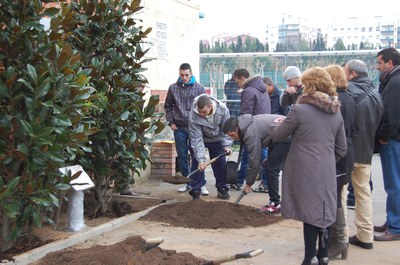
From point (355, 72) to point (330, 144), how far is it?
5.01 ft

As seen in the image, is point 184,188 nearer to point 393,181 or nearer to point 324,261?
point 393,181

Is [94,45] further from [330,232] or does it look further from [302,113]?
[330,232]

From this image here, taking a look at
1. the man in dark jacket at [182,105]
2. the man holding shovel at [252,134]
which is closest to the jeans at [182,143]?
the man in dark jacket at [182,105]

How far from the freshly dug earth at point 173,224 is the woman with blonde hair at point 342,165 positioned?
4.43ft

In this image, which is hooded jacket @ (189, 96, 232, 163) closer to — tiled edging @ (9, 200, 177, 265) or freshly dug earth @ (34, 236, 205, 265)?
tiled edging @ (9, 200, 177, 265)

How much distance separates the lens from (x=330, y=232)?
5.55m

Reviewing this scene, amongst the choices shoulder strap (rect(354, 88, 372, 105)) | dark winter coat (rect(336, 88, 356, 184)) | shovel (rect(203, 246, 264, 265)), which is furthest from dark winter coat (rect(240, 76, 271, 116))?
shovel (rect(203, 246, 264, 265))

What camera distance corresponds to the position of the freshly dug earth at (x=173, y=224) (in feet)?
17.3

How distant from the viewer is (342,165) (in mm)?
5715

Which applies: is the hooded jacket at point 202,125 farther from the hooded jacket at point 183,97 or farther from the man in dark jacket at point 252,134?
the man in dark jacket at point 252,134

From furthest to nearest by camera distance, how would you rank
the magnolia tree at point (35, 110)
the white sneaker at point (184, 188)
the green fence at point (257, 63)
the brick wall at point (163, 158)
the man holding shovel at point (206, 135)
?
the green fence at point (257, 63), the brick wall at point (163, 158), the white sneaker at point (184, 188), the man holding shovel at point (206, 135), the magnolia tree at point (35, 110)

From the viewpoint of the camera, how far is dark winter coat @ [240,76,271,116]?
9391mm

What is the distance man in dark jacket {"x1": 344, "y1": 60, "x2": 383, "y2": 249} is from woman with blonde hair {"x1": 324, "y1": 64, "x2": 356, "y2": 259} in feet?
1.19

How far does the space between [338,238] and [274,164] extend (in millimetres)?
2208
